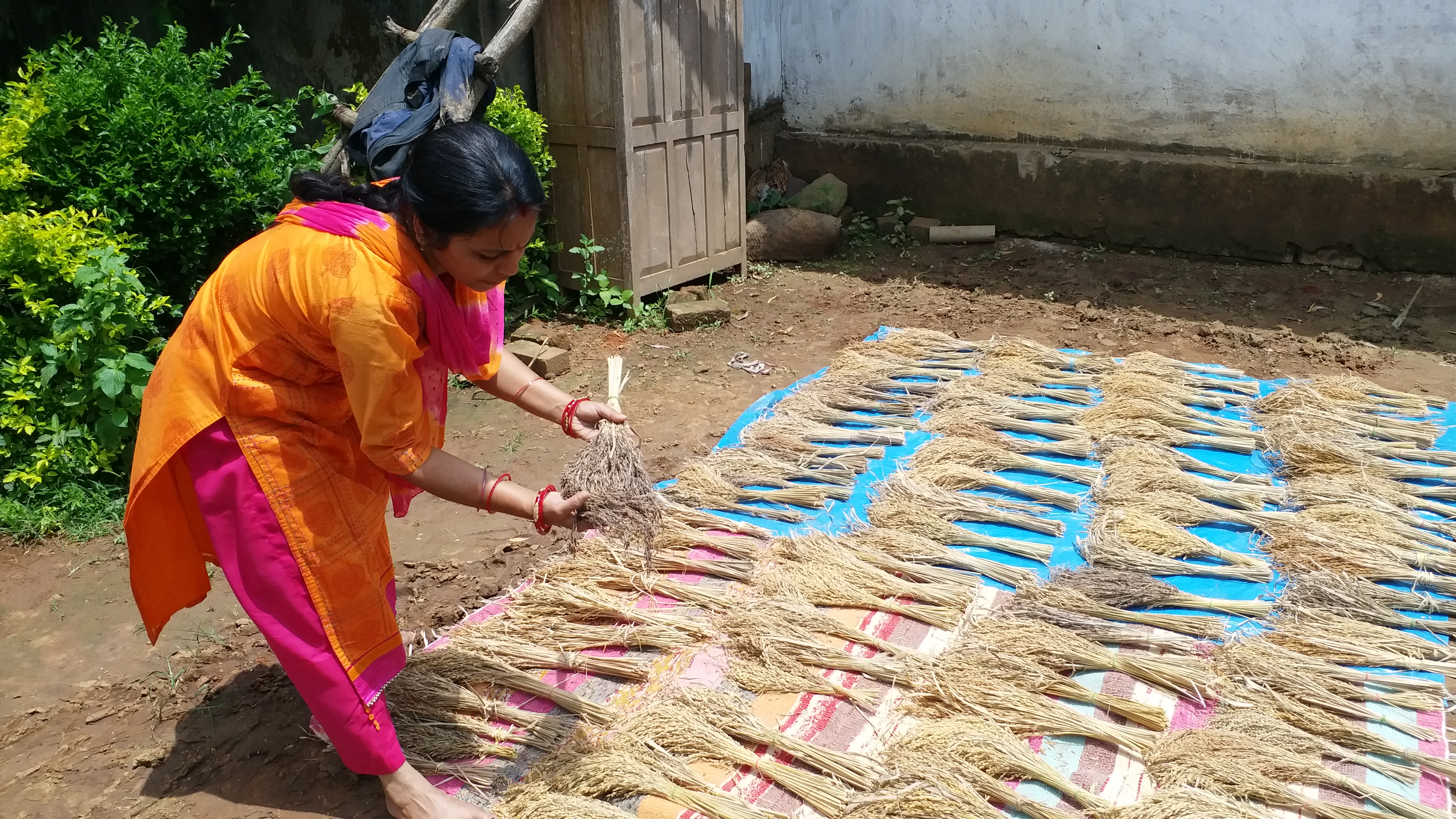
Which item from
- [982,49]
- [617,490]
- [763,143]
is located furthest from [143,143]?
[982,49]

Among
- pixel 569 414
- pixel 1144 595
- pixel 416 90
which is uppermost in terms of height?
pixel 416 90

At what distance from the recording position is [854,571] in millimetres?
3328

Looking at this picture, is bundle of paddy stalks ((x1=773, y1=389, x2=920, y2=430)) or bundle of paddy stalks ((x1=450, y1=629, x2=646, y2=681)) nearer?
bundle of paddy stalks ((x1=450, y1=629, x2=646, y2=681))

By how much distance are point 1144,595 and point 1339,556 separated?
2.42 ft

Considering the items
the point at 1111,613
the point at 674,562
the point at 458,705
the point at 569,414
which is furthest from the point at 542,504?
the point at 1111,613

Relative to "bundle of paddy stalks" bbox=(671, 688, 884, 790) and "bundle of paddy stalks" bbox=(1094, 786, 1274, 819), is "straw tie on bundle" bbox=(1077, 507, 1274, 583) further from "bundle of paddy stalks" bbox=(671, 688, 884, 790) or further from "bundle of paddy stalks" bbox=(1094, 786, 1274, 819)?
"bundle of paddy stalks" bbox=(671, 688, 884, 790)

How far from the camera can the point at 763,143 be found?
8.85 m

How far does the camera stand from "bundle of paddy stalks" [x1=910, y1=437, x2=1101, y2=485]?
4066mm

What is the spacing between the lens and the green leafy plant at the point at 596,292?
21.0ft

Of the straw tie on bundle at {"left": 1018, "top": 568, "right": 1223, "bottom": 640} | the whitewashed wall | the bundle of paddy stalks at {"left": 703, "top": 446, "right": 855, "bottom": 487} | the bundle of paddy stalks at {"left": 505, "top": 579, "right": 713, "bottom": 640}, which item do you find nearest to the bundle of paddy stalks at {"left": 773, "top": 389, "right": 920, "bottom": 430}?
the bundle of paddy stalks at {"left": 703, "top": 446, "right": 855, "bottom": 487}

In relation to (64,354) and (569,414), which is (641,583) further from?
(64,354)

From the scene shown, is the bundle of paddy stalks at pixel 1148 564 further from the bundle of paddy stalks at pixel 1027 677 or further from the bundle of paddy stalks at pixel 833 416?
the bundle of paddy stalks at pixel 833 416

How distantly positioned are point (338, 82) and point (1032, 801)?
593 centimetres

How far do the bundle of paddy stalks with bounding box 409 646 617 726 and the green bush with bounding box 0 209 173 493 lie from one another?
6.83 feet
